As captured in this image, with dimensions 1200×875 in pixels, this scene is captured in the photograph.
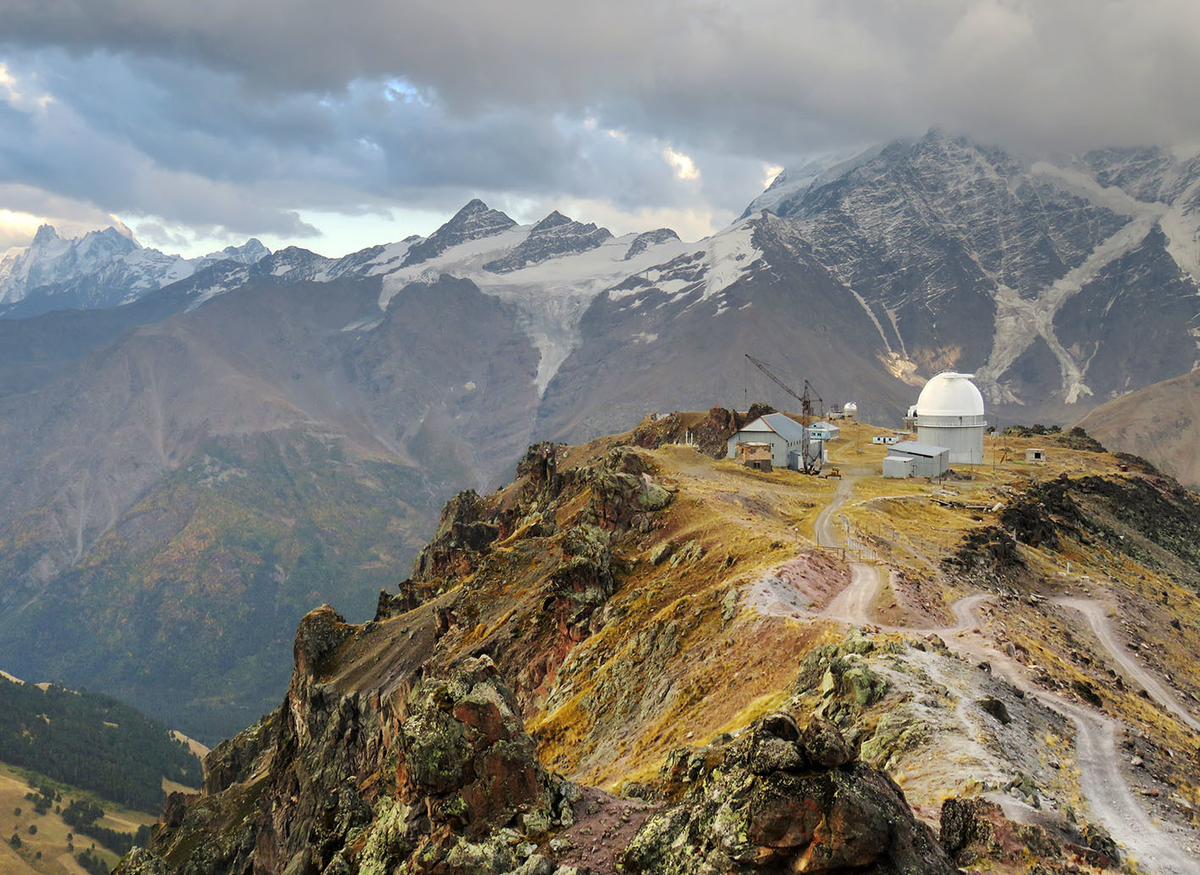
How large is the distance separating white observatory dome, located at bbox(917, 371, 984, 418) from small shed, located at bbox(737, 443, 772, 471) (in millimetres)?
24902

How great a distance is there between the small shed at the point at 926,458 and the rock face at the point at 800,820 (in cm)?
9437

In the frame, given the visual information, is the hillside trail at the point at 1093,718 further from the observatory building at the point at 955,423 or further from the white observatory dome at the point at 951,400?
the white observatory dome at the point at 951,400

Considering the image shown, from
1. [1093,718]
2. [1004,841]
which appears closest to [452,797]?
[1004,841]

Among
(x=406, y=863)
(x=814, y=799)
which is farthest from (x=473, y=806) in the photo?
(x=814, y=799)

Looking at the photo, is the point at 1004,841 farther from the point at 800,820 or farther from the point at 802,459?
the point at 802,459

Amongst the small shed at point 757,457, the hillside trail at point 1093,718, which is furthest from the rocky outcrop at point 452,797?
the small shed at point 757,457

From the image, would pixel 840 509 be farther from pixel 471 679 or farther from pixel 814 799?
pixel 814 799

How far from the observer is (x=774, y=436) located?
397 feet

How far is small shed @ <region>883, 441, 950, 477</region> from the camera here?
106 m

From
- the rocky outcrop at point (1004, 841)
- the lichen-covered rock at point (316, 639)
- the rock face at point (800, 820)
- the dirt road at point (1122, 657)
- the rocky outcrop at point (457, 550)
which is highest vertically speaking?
the rock face at point (800, 820)

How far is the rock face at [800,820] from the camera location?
16.7 meters

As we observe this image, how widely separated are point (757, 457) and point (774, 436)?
10.8m

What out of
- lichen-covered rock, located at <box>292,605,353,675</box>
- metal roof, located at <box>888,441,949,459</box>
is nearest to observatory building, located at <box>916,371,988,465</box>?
metal roof, located at <box>888,441,949,459</box>

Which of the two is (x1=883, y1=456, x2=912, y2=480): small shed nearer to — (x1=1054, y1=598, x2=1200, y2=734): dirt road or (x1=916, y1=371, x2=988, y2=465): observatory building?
(x1=916, y1=371, x2=988, y2=465): observatory building
